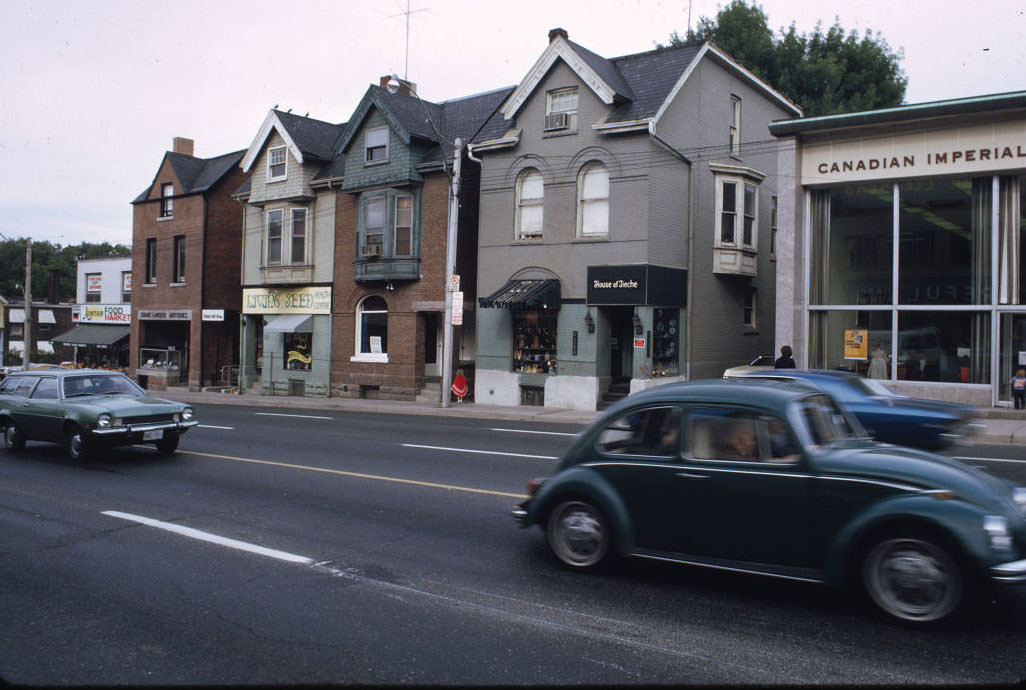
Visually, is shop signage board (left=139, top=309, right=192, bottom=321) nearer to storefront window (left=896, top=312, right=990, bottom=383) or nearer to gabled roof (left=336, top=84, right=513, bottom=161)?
gabled roof (left=336, top=84, right=513, bottom=161)

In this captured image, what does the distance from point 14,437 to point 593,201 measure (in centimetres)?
1581

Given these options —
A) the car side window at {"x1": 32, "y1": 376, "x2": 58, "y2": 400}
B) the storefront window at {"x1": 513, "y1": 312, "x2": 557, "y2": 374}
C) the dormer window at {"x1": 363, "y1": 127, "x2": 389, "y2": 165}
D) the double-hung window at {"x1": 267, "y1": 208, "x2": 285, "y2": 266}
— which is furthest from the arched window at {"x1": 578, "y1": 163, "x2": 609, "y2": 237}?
the car side window at {"x1": 32, "y1": 376, "x2": 58, "y2": 400}

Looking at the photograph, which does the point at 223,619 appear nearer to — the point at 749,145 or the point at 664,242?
the point at 664,242

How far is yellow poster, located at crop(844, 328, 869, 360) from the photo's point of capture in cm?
2080

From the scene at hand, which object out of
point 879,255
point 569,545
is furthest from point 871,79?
point 569,545

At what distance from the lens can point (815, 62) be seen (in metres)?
38.0

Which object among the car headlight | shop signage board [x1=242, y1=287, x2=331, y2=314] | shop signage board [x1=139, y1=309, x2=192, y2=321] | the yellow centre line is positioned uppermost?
shop signage board [x1=242, y1=287, x2=331, y2=314]

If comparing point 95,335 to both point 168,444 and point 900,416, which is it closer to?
point 168,444

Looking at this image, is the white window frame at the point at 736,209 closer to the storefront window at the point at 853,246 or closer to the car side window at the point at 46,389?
the storefront window at the point at 853,246

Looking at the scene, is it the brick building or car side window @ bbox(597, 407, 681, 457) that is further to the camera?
the brick building

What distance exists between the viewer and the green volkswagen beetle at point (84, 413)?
500 inches

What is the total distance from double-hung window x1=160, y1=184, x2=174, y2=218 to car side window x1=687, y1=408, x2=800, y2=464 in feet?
118


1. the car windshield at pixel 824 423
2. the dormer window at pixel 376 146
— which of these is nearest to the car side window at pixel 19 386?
the car windshield at pixel 824 423

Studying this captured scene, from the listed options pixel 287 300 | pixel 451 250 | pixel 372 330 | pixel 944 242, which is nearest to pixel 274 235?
pixel 287 300
